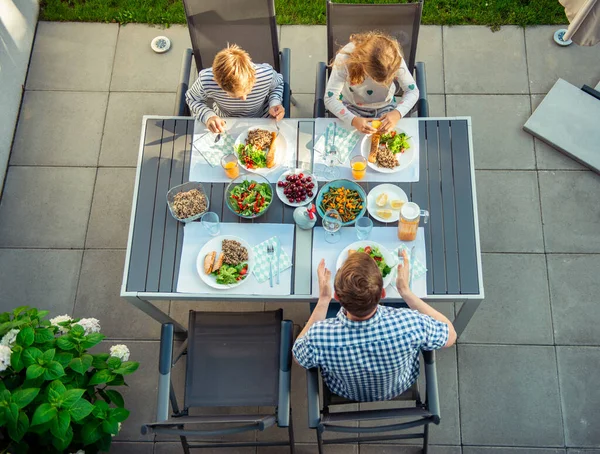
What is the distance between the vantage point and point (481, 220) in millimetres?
3898

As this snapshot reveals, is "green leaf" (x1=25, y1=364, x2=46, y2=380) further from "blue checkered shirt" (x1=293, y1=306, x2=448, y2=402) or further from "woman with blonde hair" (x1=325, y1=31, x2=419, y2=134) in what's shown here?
"woman with blonde hair" (x1=325, y1=31, x2=419, y2=134)

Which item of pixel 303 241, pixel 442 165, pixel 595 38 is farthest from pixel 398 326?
pixel 595 38

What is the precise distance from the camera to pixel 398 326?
232cm

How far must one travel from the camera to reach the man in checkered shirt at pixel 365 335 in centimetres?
225

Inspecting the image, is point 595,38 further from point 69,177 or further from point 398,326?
point 69,177

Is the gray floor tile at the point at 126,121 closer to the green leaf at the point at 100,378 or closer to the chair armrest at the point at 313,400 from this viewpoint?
the green leaf at the point at 100,378

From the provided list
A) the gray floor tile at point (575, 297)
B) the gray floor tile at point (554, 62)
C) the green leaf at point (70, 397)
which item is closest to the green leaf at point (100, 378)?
the green leaf at point (70, 397)

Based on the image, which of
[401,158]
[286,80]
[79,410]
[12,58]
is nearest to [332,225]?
[401,158]

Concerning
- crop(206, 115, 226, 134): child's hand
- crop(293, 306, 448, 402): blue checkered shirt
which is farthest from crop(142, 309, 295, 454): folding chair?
crop(206, 115, 226, 134): child's hand

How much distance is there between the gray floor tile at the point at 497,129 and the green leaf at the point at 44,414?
3149mm

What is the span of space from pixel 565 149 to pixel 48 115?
3.95 metres

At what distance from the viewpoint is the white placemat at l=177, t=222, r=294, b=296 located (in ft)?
9.16

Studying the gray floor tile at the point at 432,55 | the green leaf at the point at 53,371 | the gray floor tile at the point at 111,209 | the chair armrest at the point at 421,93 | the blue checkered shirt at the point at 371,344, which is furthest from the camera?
the gray floor tile at the point at 432,55

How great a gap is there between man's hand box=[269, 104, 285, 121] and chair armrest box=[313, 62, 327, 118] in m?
0.23
